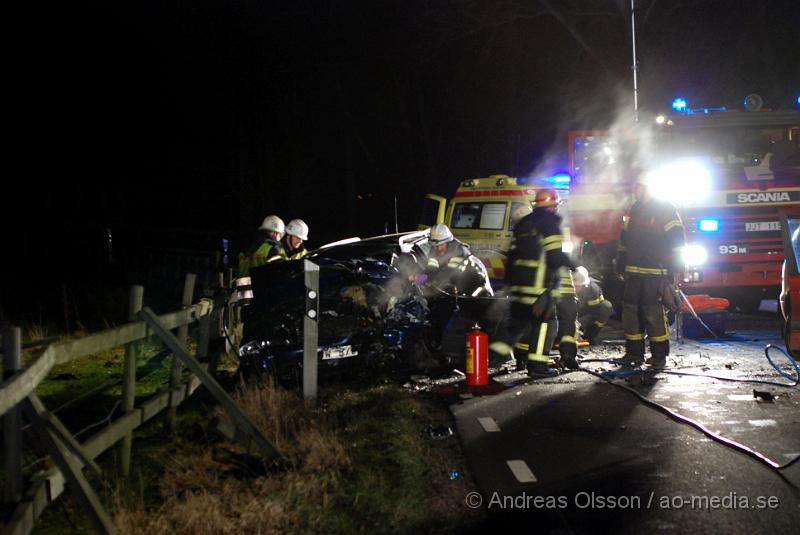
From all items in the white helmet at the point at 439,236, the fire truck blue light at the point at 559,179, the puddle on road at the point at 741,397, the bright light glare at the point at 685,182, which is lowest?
the puddle on road at the point at 741,397

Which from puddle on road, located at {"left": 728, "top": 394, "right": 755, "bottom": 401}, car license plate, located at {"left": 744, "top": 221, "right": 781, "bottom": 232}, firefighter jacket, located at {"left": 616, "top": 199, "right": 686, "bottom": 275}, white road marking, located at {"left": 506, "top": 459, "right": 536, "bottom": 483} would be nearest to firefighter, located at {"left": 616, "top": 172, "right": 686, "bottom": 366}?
firefighter jacket, located at {"left": 616, "top": 199, "right": 686, "bottom": 275}

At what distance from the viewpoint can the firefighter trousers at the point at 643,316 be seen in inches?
→ 294

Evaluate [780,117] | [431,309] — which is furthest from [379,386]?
[780,117]

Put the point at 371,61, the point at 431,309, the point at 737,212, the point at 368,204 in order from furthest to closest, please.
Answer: the point at 368,204 < the point at 371,61 < the point at 737,212 < the point at 431,309

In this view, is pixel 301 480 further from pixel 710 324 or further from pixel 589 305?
pixel 710 324

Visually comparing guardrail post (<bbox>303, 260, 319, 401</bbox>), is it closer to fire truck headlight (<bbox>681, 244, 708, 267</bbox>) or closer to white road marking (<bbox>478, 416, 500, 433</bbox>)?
white road marking (<bbox>478, 416, 500, 433</bbox>)

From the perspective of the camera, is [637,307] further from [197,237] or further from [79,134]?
[79,134]

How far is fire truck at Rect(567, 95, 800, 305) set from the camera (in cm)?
1020

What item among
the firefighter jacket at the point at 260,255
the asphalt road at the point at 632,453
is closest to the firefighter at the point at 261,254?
the firefighter jacket at the point at 260,255

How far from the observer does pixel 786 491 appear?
3.89 metres

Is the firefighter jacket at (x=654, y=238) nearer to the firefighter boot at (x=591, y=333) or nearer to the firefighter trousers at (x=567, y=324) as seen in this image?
the firefighter trousers at (x=567, y=324)

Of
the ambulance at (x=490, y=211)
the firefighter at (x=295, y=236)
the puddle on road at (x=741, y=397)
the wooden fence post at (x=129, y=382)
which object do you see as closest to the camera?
the wooden fence post at (x=129, y=382)

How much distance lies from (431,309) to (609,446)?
302 cm

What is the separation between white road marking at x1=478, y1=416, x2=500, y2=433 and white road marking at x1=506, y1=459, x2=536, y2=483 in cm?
71
